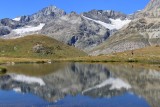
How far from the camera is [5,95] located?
90.4m

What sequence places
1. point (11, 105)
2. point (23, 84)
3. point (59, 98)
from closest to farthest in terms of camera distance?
point (11, 105)
point (59, 98)
point (23, 84)

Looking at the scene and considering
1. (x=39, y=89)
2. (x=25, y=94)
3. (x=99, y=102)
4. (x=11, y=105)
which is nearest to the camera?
(x=11, y=105)

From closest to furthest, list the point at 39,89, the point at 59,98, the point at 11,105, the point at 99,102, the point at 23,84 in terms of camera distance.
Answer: the point at 11,105 → the point at 99,102 → the point at 59,98 → the point at 39,89 → the point at 23,84

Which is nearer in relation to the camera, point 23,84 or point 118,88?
point 118,88

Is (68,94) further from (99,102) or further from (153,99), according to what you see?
(153,99)

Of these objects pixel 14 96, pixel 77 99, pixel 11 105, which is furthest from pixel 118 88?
pixel 11 105

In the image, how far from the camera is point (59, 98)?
8525 centimetres

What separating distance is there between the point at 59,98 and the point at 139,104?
19814 millimetres

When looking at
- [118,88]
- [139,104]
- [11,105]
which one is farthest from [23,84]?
[139,104]

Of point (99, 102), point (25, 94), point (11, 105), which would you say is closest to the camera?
point (11, 105)

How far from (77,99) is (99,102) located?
6231 mm

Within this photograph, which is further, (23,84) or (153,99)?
(23,84)

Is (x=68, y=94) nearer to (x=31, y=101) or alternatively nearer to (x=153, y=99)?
(x=31, y=101)

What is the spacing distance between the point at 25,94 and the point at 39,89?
11.3 meters
